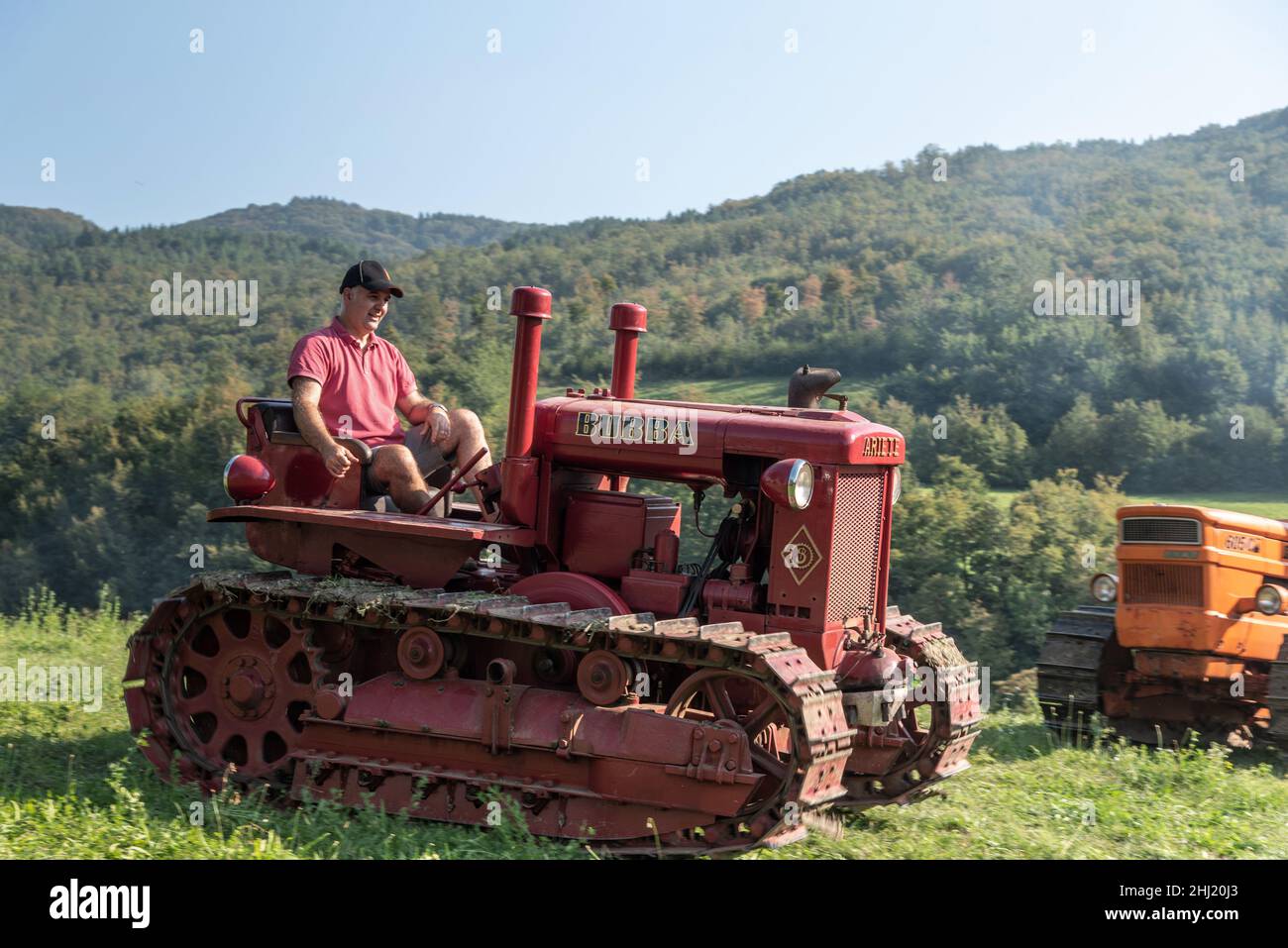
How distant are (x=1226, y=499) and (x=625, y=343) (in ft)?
73.8

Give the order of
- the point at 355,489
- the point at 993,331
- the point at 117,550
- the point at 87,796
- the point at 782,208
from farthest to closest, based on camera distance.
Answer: the point at 782,208, the point at 993,331, the point at 117,550, the point at 355,489, the point at 87,796

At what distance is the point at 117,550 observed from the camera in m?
33.0

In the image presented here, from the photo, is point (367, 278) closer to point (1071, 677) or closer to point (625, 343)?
point (625, 343)

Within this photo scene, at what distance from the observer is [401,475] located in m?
7.39

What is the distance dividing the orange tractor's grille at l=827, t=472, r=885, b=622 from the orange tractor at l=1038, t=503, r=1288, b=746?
3.77 meters

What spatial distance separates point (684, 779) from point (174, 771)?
9.97 ft

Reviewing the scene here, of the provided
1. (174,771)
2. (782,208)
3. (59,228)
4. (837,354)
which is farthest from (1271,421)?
(59,228)

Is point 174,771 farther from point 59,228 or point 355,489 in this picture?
point 59,228

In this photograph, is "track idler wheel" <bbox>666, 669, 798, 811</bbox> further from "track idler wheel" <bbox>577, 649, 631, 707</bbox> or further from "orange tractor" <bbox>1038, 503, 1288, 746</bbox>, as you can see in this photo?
"orange tractor" <bbox>1038, 503, 1288, 746</bbox>

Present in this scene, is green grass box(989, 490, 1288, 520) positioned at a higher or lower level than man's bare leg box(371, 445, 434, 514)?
lower

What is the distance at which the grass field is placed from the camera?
5770 mm

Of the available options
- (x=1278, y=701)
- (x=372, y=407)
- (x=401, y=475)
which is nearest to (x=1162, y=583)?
(x=1278, y=701)

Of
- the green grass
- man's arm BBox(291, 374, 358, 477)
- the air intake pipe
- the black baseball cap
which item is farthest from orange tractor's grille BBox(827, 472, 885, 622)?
the green grass
